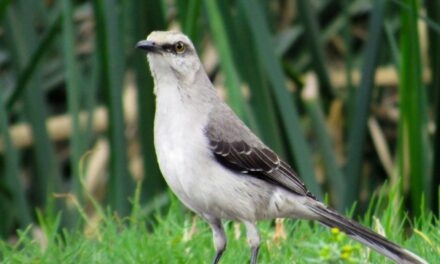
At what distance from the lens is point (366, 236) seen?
423 cm

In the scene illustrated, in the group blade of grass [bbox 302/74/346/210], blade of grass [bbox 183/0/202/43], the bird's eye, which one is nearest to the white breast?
the bird's eye

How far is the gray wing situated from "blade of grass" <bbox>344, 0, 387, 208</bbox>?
4.64 ft

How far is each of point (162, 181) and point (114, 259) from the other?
1833 mm

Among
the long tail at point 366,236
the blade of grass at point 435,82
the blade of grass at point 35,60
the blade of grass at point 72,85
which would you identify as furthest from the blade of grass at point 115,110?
the blade of grass at point 435,82

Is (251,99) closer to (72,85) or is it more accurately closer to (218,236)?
(72,85)

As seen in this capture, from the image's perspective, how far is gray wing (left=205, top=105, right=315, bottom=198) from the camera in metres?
4.35

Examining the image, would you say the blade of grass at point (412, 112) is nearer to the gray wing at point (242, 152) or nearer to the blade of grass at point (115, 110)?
the gray wing at point (242, 152)

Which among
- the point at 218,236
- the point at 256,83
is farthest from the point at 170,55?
the point at 256,83

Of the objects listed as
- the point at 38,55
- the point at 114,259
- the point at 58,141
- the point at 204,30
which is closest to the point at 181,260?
the point at 114,259

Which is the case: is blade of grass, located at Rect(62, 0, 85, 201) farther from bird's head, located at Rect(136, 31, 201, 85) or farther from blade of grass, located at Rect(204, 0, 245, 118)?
bird's head, located at Rect(136, 31, 201, 85)

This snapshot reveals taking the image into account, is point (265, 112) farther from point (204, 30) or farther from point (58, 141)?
point (58, 141)

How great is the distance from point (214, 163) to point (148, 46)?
0.56 meters

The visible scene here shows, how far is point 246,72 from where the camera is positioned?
19.8ft

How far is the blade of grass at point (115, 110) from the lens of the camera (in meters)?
5.78
